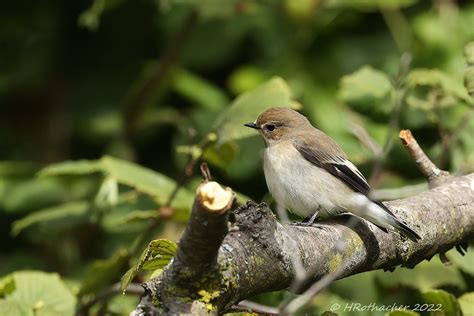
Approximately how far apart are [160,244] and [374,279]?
205cm

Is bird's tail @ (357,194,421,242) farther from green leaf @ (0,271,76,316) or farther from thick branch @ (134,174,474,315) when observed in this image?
green leaf @ (0,271,76,316)

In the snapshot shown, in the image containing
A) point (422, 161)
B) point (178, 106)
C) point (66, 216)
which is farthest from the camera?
point (178, 106)

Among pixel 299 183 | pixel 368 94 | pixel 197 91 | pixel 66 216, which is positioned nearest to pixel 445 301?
pixel 299 183

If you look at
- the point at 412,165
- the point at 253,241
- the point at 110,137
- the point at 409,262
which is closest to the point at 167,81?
the point at 110,137

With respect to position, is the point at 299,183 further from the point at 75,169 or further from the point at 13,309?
the point at 13,309

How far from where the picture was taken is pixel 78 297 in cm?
443

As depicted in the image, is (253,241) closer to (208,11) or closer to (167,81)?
(208,11)

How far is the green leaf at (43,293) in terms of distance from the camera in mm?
4262

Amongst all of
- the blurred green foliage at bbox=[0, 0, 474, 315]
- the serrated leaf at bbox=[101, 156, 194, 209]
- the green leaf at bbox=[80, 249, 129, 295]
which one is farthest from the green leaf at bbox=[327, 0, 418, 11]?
the green leaf at bbox=[80, 249, 129, 295]

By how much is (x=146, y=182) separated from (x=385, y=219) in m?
1.73

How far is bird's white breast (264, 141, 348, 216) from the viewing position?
439 centimetres

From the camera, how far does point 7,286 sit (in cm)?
416

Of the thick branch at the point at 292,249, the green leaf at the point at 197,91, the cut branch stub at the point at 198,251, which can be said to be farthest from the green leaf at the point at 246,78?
the cut branch stub at the point at 198,251

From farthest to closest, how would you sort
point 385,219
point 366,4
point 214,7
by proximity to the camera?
1. point 366,4
2. point 214,7
3. point 385,219
